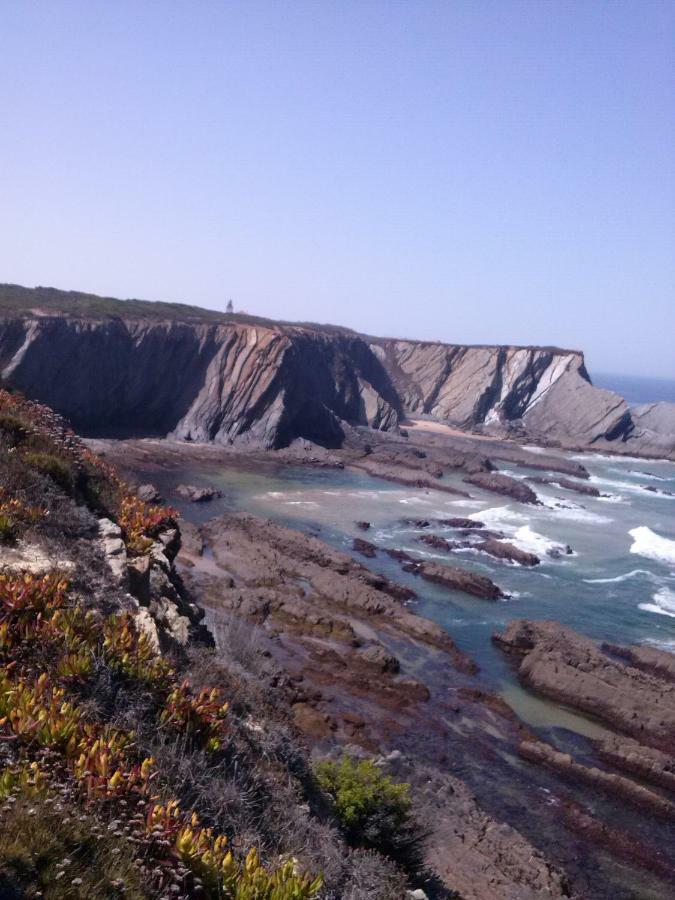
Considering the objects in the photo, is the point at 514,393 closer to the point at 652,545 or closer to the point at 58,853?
the point at 652,545

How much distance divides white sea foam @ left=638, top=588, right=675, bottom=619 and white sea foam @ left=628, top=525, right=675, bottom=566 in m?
4.47

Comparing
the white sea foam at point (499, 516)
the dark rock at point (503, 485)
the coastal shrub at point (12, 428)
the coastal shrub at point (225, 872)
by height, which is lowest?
the white sea foam at point (499, 516)

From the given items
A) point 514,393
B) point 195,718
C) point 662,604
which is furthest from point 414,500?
point 514,393

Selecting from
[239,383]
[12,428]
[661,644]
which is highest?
[239,383]

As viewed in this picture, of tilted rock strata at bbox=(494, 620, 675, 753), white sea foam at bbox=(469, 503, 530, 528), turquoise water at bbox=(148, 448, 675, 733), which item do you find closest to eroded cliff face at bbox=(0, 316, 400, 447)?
turquoise water at bbox=(148, 448, 675, 733)

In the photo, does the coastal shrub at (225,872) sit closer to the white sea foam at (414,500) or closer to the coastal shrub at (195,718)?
the coastal shrub at (195,718)

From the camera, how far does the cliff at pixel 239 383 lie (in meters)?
40.5

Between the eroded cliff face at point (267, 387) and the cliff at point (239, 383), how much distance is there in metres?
0.08

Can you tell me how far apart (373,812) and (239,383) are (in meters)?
39.5

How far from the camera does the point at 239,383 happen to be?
151ft

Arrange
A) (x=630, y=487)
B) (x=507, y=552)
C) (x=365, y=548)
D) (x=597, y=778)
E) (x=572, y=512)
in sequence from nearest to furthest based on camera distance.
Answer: (x=597, y=778) < (x=365, y=548) < (x=507, y=552) < (x=572, y=512) < (x=630, y=487)

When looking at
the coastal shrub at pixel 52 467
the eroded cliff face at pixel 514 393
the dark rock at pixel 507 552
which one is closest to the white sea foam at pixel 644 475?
the eroded cliff face at pixel 514 393

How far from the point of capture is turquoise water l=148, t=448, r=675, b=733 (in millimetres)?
21750

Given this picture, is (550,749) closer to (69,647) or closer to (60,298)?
(69,647)
